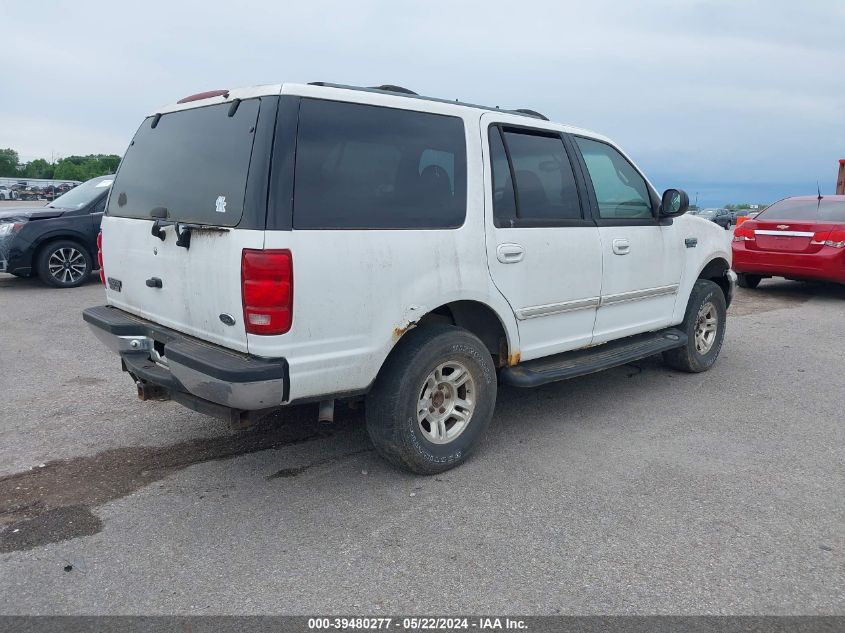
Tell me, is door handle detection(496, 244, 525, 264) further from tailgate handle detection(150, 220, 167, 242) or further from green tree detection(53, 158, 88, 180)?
green tree detection(53, 158, 88, 180)

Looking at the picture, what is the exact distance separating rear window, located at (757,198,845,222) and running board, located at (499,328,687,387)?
19.4 feet

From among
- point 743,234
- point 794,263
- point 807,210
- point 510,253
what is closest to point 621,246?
point 510,253

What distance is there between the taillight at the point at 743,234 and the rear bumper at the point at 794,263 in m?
0.10

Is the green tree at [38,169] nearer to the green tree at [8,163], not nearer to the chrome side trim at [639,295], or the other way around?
the green tree at [8,163]

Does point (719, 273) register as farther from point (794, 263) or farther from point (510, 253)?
point (794, 263)

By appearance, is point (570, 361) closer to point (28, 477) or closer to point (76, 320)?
point (28, 477)

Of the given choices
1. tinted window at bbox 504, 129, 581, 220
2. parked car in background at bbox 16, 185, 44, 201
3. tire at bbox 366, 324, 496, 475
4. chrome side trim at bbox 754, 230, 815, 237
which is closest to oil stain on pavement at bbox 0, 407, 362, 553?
tire at bbox 366, 324, 496, 475

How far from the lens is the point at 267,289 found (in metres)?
3.08

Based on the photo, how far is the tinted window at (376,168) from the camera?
3.27 meters

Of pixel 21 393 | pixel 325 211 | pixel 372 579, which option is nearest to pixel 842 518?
pixel 372 579

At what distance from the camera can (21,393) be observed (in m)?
5.27

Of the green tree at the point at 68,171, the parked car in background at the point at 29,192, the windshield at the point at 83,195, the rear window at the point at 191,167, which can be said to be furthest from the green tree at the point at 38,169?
the rear window at the point at 191,167

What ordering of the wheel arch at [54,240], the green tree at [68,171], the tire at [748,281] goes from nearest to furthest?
the wheel arch at [54,240] → the tire at [748,281] → the green tree at [68,171]

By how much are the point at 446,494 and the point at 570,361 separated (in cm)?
145
